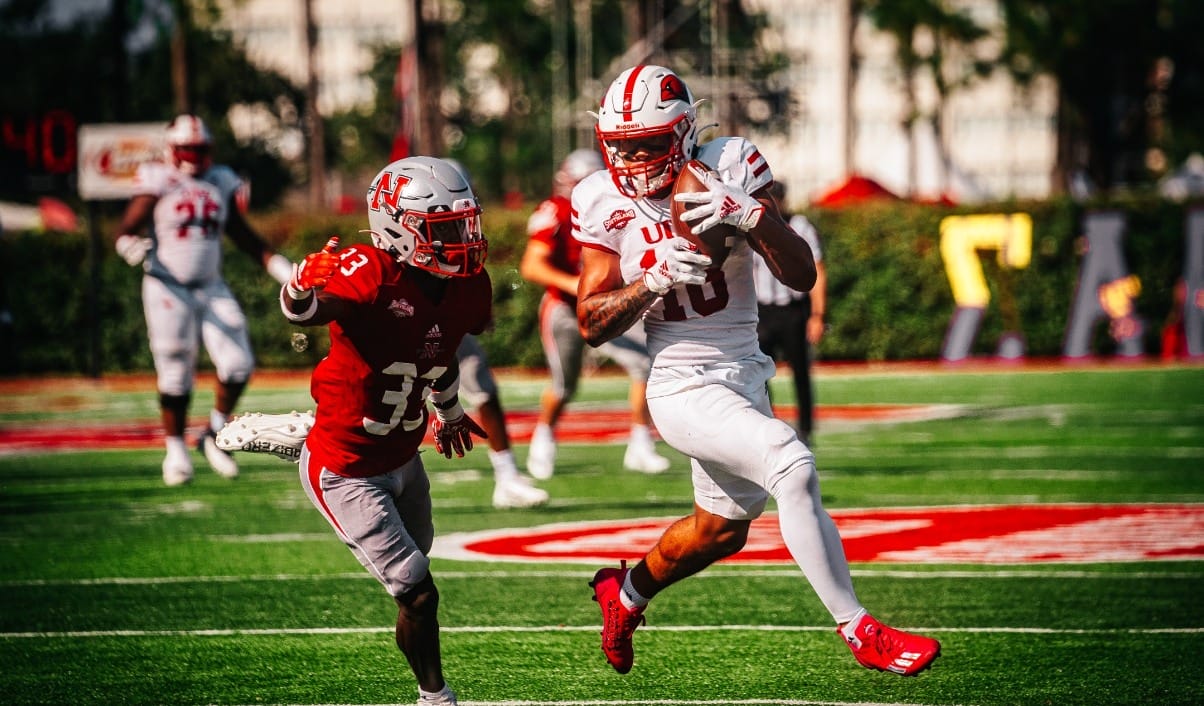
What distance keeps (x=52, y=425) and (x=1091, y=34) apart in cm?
2986

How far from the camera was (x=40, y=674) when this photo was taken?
589 centimetres

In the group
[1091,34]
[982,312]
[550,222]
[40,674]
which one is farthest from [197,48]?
[40,674]

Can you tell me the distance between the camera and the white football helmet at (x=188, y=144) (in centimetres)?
1067

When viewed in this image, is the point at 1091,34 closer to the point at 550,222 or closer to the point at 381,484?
the point at 550,222

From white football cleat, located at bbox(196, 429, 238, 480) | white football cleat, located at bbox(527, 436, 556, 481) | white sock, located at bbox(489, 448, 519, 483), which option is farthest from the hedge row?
white sock, located at bbox(489, 448, 519, 483)

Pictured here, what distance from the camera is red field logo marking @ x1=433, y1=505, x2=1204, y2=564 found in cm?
815

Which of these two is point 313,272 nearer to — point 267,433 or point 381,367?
point 381,367

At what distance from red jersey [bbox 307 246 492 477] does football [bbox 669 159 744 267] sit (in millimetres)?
708

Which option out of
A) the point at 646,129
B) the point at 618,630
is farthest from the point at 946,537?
the point at 646,129

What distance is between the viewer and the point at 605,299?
215 inches

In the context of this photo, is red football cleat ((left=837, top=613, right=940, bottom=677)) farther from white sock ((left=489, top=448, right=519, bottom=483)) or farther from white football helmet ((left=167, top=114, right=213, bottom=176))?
white football helmet ((left=167, top=114, right=213, bottom=176))

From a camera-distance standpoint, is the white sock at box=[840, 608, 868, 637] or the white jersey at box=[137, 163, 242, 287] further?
the white jersey at box=[137, 163, 242, 287]

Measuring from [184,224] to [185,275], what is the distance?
13.3 inches

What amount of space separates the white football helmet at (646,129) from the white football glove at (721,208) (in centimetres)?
44
